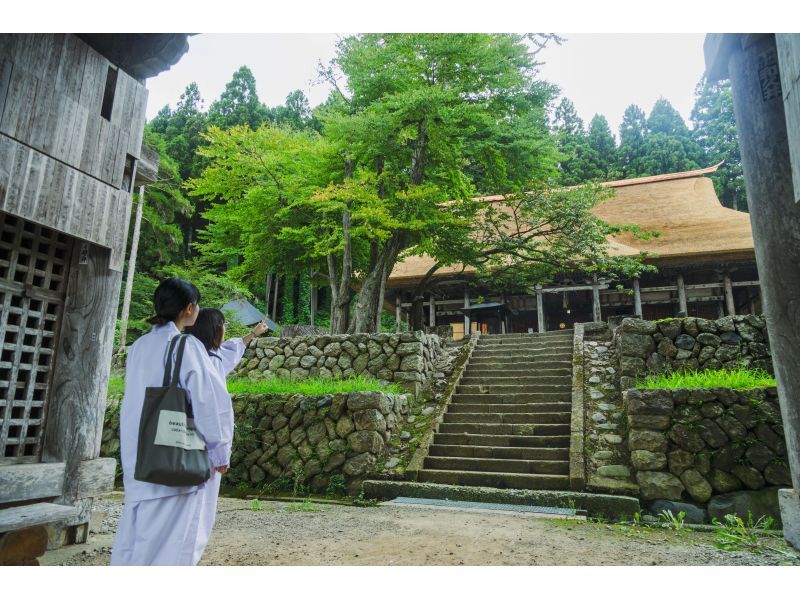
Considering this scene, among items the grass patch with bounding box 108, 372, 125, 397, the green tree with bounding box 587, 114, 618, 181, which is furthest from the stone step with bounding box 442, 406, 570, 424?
the green tree with bounding box 587, 114, 618, 181

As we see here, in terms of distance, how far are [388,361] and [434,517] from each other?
139 inches

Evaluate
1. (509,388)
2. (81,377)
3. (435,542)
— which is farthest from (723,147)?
(81,377)

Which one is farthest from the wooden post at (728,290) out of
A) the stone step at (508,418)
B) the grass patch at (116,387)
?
the grass patch at (116,387)

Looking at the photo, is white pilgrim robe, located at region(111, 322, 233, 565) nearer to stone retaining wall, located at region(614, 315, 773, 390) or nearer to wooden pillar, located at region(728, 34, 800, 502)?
wooden pillar, located at region(728, 34, 800, 502)

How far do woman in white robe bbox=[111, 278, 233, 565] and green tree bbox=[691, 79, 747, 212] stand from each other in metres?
23.4

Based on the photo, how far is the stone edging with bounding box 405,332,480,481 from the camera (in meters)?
5.79

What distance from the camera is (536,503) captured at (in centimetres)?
498

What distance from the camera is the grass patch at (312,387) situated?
6680 mm

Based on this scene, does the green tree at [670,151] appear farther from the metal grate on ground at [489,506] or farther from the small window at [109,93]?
the small window at [109,93]

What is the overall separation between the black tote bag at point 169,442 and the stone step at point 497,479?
4.06 meters

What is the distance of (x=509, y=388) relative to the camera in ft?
24.8

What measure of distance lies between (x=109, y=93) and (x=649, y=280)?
1340 cm
